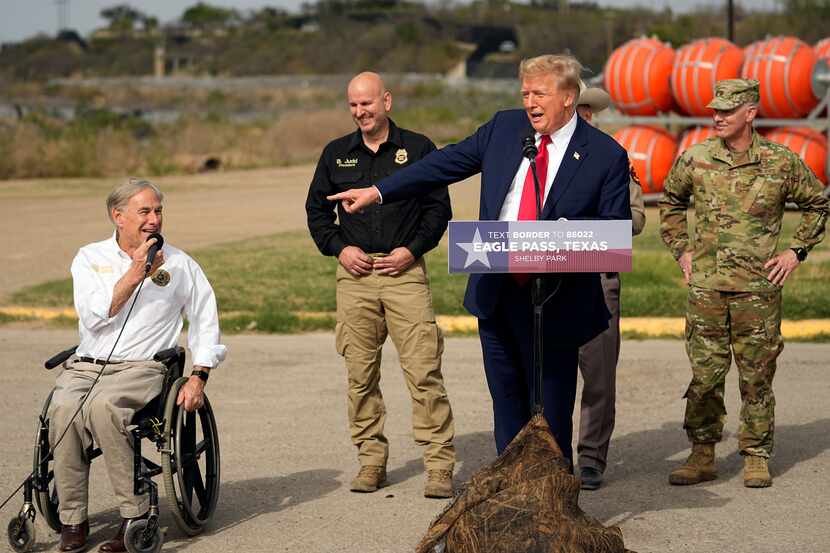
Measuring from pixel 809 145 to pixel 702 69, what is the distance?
5.97 feet

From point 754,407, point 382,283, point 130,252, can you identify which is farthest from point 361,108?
point 754,407

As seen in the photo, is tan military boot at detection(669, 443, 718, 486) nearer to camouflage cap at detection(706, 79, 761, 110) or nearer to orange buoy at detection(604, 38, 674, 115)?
camouflage cap at detection(706, 79, 761, 110)

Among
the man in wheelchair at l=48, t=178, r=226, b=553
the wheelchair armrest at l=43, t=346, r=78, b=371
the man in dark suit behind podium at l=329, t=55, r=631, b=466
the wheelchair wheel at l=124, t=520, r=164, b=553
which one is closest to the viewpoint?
the man in dark suit behind podium at l=329, t=55, r=631, b=466

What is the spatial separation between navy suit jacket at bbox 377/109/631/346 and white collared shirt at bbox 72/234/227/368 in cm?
108

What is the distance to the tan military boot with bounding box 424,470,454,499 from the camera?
22.2 feet

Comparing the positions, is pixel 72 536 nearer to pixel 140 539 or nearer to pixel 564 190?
pixel 140 539

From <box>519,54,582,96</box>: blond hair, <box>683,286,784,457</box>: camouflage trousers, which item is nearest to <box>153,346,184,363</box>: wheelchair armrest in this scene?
<box>519,54,582,96</box>: blond hair

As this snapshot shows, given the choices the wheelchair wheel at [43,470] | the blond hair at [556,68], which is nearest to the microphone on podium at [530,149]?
the blond hair at [556,68]

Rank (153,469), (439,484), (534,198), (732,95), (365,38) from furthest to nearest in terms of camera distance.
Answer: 1. (365,38)
2. (439,484)
3. (732,95)
4. (153,469)
5. (534,198)

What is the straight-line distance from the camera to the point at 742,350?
6.84m

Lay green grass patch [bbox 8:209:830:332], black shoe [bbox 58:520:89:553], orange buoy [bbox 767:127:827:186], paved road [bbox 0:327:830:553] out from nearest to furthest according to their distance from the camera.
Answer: black shoe [bbox 58:520:89:553], paved road [bbox 0:327:830:553], green grass patch [bbox 8:209:830:332], orange buoy [bbox 767:127:827:186]

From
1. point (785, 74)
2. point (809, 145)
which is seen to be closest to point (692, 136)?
point (785, 74)

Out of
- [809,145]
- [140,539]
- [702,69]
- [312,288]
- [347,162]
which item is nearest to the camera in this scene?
[140,539]

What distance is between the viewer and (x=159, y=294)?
20.1 feet
